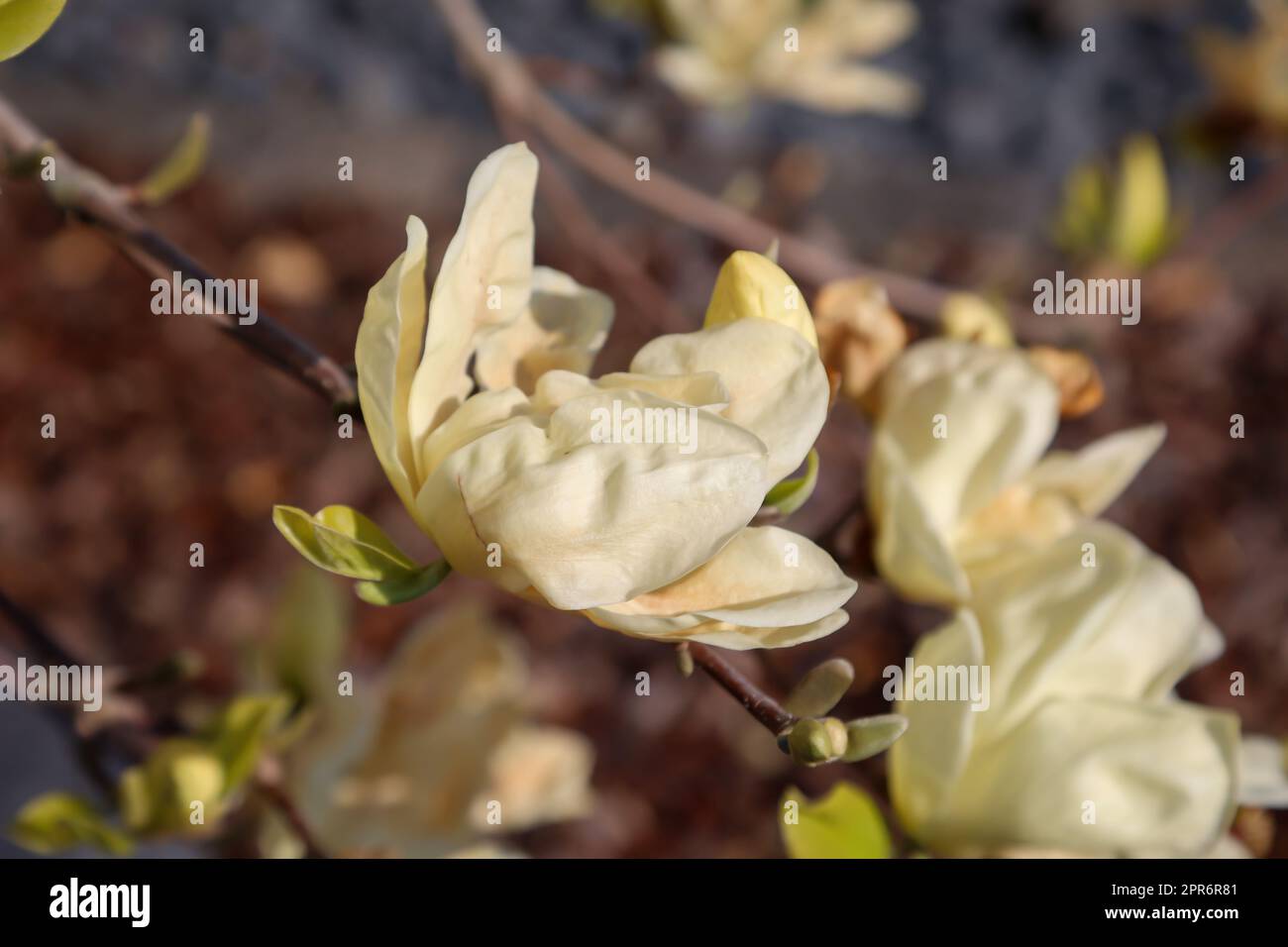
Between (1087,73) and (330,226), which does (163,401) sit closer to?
(330,226)

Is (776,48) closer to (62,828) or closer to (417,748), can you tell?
(417,748)

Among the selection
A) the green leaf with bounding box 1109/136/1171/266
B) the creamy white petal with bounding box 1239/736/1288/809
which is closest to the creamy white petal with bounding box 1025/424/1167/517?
the creamy white petal with bounding box 1239/736/1288/809

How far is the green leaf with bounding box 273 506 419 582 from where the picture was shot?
33 centimetres

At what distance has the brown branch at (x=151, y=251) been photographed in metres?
0.39

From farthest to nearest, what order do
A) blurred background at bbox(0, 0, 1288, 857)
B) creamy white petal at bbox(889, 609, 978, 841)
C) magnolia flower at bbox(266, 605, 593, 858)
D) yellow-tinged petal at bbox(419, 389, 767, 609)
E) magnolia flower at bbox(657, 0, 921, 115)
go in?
blurred background at bbox(0, 0, 1288, 857) → magnolia flower at bbox(657, 0, 921, 115) → magnolia flower at bbox(266, 605, 593, 858) → creamy white petal at bbox(889, 609, 978, 841) → yellow-tinged petal at bbox(419, 389, 767, 609)

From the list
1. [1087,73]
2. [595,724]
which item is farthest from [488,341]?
[1087,73]

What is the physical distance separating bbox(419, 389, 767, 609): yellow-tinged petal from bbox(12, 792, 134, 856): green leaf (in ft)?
0.93

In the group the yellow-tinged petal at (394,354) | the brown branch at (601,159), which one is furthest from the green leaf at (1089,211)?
the yellow-tinged petal at (394,354)

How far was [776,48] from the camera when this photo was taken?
96 cm

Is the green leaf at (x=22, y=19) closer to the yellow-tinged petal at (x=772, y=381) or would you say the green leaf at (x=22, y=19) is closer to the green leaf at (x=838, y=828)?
the yellow-tinged petal at (x=772, y=381)

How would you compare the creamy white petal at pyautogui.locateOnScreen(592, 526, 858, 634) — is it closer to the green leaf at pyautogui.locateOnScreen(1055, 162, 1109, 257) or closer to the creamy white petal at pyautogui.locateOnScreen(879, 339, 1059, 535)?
the creamy white petal at pyautogui.locateOnScreen(879, 339, 1059, 535)

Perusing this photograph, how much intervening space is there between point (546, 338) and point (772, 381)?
0.09m

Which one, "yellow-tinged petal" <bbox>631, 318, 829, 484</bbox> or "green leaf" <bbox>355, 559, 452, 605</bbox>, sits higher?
"yellow-tinged petal" <bbox>631, 318, 829, 484</bbox>

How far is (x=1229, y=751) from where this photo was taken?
0.43 m
